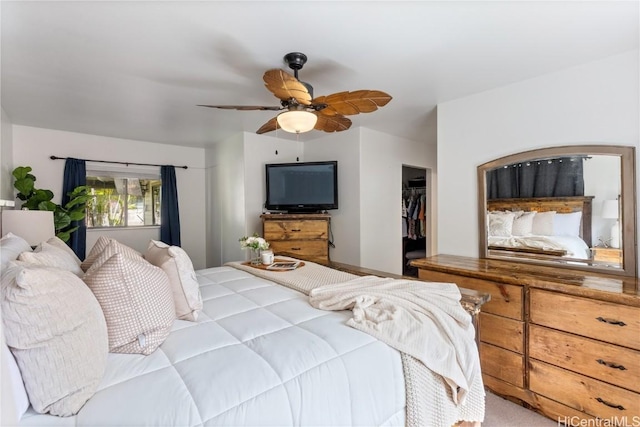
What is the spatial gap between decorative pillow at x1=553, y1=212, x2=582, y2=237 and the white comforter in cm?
189

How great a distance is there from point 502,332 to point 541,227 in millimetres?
916

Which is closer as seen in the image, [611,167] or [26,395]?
[26,395]

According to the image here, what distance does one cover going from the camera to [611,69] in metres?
1.94

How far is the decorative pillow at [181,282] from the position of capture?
1.26 metres

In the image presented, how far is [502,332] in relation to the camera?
6.38 feet

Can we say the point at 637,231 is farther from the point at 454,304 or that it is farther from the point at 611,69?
the point at 454,304

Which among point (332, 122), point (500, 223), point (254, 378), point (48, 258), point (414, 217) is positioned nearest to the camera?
point (254, 378)

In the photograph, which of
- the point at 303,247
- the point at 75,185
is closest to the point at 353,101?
the point at 303,247

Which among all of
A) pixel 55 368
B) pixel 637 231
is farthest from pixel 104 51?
pixel 637 231

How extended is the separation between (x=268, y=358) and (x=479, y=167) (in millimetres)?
2411

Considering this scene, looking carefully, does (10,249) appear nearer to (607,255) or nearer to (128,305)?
(128,305)

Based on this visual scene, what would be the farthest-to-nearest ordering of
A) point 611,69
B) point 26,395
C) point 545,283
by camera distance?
point 611,69 < point 545,283 < point 26,395

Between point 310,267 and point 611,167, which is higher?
point 611,167

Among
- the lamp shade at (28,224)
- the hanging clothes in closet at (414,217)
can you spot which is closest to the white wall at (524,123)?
the hanging clothes in closet at (414,217)
